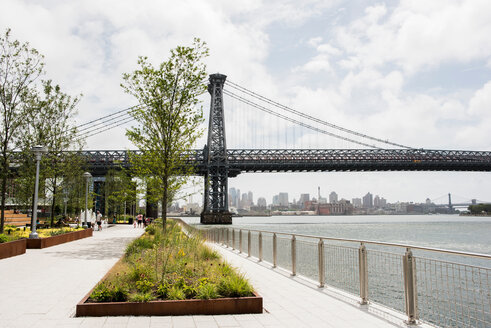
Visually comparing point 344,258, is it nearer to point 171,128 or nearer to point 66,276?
point 66,276

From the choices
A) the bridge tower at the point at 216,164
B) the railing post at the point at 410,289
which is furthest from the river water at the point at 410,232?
the railing post at the point at 410,289

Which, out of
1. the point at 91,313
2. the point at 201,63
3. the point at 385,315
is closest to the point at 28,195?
the point at 201,63

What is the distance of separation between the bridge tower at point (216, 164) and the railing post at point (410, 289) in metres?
64.7

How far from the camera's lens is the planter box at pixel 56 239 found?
647 inches

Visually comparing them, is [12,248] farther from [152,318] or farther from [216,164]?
[216,164]

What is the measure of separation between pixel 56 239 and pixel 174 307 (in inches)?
579

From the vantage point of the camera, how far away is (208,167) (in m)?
71.4

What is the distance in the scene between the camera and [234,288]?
255 inches

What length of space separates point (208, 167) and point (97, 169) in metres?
22.9

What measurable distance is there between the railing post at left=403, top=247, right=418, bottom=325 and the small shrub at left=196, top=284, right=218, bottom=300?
3.00m

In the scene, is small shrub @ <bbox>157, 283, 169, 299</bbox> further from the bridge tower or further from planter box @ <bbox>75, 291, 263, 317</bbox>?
the bridge tower

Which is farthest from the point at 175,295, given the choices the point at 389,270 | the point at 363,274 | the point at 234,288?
the point at 389,270

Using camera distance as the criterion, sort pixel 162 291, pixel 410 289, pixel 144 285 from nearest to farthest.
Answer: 1. pixel 410 289
2. pixel 162 291
3. pixel 144 285

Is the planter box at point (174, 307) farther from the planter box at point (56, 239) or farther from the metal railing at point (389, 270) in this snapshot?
the planter box at point (56, 239)
